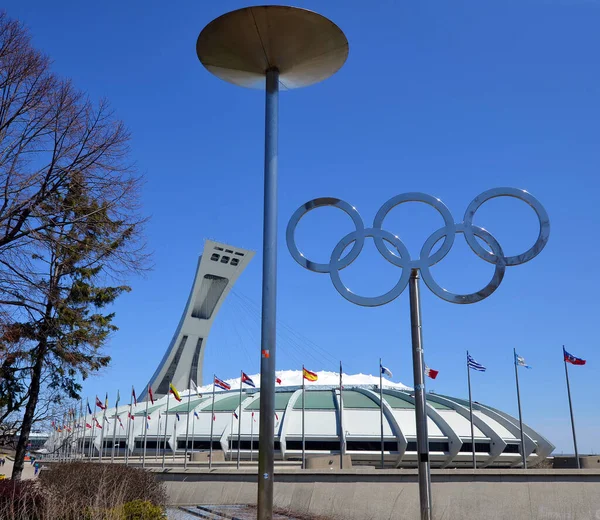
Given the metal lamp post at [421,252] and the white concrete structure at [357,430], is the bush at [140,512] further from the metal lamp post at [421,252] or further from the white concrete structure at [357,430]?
the white concrete structure at [357,430]

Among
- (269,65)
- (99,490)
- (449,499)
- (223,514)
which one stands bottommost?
(223,514)

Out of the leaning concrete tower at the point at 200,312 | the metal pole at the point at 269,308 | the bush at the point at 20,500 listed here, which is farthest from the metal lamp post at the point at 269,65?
the leaning concrete tower at the point at 200,312

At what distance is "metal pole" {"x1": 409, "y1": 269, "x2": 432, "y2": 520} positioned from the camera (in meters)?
11.6

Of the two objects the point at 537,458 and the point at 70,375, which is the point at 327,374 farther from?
the point at 70,375

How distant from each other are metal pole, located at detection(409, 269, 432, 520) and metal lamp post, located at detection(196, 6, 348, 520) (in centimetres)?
277

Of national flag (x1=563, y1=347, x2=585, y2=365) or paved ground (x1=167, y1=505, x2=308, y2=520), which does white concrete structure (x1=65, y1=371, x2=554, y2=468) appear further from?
paved ground (x1=167, y1=505, x2=308, y2=520)

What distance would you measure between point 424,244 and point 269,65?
16.9 feet

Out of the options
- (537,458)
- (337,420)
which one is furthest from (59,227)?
(537,458)

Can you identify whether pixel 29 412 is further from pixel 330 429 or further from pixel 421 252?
pixel 330 429

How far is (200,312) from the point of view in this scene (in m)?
63.5

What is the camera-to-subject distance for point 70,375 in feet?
75.6

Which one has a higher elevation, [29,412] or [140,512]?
[29,412]

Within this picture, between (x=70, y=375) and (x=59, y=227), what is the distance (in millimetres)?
11386

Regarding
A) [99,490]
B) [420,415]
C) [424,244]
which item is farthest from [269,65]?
[99,490]
